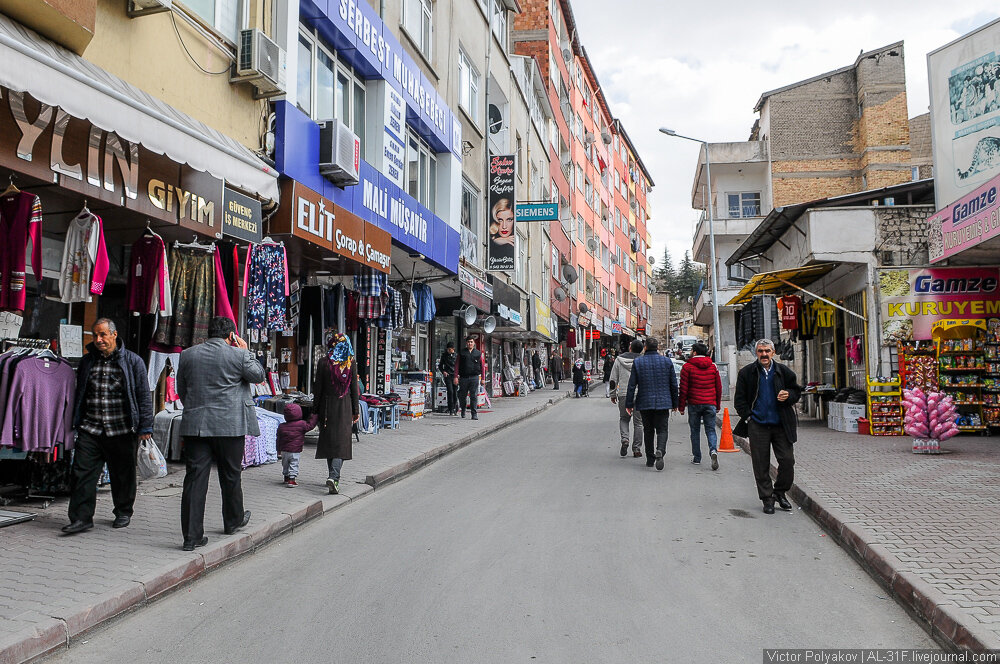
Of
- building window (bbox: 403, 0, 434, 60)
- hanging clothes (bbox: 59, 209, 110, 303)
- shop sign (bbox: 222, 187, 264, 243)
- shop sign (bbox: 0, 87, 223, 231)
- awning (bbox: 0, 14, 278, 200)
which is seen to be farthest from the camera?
building window (bbox: 403, 0, 434, 60)

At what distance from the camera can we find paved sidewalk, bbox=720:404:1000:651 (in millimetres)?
4367

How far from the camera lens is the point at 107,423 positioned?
631 cm

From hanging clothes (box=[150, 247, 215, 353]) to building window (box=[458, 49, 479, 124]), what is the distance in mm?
14280

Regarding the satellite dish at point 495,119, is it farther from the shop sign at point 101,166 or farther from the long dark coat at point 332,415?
the long dark coat at point 332,415

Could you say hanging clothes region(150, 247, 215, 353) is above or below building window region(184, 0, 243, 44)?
below

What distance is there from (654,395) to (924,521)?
4432 mm

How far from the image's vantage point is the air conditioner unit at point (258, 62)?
9914 mm

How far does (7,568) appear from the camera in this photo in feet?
16.9

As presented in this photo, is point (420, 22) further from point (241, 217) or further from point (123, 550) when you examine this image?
point (123, 550)

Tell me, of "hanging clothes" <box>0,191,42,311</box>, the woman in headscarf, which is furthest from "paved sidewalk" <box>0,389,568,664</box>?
"hanging clothes" <box>0,191,42,311</box>

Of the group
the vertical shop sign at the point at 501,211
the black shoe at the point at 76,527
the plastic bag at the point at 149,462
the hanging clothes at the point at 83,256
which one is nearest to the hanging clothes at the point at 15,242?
the hanging clothes at the point at 83,256

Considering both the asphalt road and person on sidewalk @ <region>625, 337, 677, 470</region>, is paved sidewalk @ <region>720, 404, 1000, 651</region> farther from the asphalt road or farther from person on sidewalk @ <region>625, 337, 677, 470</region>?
person on sidewalk @ <region>625, 337, 677, 470</region>

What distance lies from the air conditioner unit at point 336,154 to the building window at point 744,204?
3260 cm

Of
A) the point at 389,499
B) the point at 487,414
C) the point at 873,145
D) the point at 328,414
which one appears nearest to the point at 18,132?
the point at 328,414
